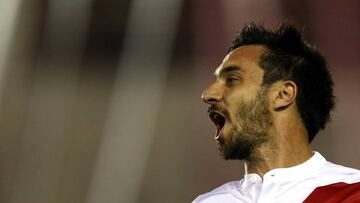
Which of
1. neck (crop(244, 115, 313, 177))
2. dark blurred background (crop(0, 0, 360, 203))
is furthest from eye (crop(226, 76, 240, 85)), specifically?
dark blurred background (crop(0, 0, 360, 203))

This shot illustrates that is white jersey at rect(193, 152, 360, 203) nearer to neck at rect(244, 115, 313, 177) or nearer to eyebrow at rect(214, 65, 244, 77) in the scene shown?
neck at rect(244, 115, 313, 177)

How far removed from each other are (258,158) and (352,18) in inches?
66.4

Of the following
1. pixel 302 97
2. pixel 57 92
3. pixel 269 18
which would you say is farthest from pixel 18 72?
pixel 302 97

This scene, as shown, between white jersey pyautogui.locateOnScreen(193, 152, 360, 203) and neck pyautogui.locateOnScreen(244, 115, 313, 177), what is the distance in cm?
1

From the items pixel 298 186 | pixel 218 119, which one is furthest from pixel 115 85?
pixel 298 186

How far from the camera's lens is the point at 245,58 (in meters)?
1.09

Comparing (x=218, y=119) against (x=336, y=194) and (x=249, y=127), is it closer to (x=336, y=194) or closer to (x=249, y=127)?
(x=249, y=127)

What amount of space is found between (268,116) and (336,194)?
0.58 ft

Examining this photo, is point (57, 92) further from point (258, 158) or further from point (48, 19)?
point (258, 158)

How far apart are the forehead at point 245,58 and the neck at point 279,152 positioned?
0.11m

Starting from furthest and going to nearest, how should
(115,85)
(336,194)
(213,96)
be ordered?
(115,85) < (213,96) < (336,194)

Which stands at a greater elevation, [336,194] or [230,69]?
[230,69]

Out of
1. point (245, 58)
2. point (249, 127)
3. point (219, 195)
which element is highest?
point (245, 58)

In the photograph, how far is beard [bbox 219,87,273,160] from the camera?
1.04 metres
